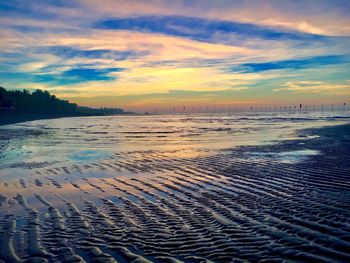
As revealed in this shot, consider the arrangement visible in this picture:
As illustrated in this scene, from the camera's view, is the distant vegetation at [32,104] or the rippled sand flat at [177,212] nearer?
the rippled sand flat at [177,212]

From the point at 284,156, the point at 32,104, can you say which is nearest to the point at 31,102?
the point at 32,104

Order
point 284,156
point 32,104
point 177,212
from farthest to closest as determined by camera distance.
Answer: point 32,104, point 284,156, point 177,212

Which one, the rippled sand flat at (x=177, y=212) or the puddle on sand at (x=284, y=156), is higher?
the puddle on sand at (x=284, y=156)

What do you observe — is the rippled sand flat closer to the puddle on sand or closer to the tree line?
the puddle on sand

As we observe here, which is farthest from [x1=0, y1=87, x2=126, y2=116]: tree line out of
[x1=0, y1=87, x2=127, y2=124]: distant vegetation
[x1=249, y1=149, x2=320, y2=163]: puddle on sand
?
[x1=249, y1=149, x2=320, y2=163]: puddle on sand

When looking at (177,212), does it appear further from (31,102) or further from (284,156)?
(31,102)

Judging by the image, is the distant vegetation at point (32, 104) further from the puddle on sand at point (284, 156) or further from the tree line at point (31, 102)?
the puddle on sand at point (284, 156)

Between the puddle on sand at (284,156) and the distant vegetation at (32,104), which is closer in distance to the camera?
the puddle on sand at (284,156)

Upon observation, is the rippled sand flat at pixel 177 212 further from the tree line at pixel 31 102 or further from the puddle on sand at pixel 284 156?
the tree line at pixel 31 102

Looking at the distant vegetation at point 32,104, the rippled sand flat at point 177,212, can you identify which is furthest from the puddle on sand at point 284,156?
the distant vegetation at point 32,104

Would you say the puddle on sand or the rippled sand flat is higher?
the puddle on sand

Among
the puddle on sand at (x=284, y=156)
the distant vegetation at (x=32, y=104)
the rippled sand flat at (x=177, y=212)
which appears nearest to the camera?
the rippled sand flat at (x=177, y=212)

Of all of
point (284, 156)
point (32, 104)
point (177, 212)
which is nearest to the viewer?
point (177, 212)

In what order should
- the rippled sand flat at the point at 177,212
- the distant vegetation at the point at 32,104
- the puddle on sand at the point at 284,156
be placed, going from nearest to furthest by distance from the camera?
1. the rippled sand flat at the point at 177,212
2. the puddle on sand at the point at 284,156
3. the distant vegetation at the point at 32,104
